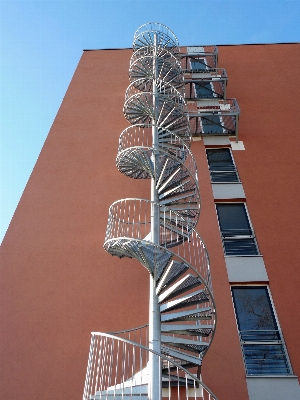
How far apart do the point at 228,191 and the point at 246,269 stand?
2098 mm

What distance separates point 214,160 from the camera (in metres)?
9.96

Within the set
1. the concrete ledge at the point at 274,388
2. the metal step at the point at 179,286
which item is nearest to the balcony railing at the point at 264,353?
the concrete ledge at the point at 274,388

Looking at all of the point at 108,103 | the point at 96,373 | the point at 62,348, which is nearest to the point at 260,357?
the point at 96,373

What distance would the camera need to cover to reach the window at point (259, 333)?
6.06 m

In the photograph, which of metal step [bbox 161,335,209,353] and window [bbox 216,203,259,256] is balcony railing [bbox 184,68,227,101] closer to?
window [bbox 216,203,259,256]

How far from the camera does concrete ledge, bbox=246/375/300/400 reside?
5.62 m

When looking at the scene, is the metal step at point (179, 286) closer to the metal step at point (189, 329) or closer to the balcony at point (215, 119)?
the metal step at point (189, 329)

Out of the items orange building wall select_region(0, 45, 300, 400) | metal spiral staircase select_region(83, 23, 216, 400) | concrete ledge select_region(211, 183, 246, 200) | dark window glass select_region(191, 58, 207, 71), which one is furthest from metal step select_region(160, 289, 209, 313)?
dark window glass select_region(191, 58, 207, 71)

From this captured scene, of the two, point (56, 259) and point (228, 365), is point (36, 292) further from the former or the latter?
point (228, 365)

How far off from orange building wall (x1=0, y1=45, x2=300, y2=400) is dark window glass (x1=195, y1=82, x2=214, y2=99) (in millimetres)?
922

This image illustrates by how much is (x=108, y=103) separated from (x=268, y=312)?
23.3 ft

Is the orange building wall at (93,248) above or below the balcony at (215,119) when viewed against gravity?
below

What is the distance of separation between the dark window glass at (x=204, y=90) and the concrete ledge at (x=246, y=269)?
630 cm

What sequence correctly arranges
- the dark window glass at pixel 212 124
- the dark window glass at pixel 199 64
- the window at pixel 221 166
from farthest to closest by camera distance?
the dark window glass at pixel 199 64 → the dark window glass at pixel 212 124 → the window at pixel 221 166
